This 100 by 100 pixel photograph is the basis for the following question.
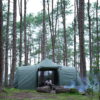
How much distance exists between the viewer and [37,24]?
3219cm

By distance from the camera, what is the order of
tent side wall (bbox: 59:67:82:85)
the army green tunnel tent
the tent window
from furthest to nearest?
1. the tent window
2. tent side wall (bbox: 59:67:82:85)
3. the army green tunnel tent

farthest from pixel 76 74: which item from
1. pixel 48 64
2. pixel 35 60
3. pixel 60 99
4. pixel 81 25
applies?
pixel 35 60

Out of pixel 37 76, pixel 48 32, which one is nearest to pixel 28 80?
pixel 37 76

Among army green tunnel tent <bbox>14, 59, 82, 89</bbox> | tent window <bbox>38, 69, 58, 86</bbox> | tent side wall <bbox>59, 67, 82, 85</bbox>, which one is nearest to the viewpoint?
army green tunnel tent <bbox>14, 59, 82, 89</bbox>

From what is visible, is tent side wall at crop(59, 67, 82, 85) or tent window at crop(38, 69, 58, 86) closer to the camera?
tent side wall at crop(59, 67, 82, 85)

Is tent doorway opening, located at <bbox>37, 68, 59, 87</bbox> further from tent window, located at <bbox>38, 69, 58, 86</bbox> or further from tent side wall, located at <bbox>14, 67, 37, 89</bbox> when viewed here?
tent side wall, located at <bbox>14, 67, 37, 89</bbox>

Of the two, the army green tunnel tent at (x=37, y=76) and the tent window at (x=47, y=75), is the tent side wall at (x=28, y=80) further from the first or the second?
the tent window at (x=47, y=75)

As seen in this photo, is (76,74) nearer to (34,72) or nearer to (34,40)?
(34,72)

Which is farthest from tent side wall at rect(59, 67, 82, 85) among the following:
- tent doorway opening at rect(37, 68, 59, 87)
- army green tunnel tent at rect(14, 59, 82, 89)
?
tent doorway opening at rect(37, 68, 59, 87)

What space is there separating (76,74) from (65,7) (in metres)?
12.3

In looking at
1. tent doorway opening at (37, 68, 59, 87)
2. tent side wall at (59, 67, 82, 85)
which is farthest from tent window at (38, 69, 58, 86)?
tent side wall at (59, 67, 82, 85)

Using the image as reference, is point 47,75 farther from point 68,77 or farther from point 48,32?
point 48,32

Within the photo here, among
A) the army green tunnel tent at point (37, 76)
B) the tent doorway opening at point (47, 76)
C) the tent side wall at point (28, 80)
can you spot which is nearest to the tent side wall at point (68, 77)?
the army green tunnel tent at point (37, 76)

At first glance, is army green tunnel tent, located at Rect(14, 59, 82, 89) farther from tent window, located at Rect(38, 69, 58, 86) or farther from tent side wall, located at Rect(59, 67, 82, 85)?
tent window, located at Rect(38, 69, 58, 86)
